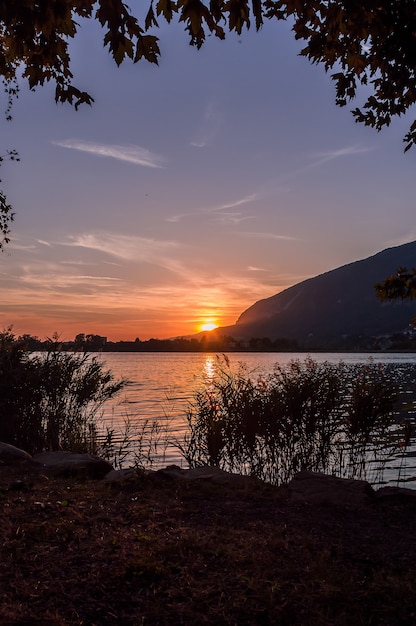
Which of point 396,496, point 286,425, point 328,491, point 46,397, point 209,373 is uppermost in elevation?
point 46,397

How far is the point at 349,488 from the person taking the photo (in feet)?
27.2

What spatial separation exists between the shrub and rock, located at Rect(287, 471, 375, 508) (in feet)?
21.2

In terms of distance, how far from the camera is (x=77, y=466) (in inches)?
379

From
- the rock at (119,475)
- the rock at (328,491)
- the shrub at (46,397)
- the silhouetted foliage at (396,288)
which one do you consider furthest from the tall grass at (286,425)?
the silhouetted foliage at (396,288)

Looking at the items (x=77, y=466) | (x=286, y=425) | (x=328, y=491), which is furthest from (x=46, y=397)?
(x=328, y=491)

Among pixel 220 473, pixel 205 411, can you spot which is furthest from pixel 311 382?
pixel 220 473

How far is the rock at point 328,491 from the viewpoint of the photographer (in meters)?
7.85

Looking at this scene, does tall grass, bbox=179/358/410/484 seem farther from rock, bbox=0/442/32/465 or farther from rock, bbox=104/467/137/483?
rock, bbox=0/442/32/465

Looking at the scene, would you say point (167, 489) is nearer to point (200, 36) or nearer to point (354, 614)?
point (354, 614)

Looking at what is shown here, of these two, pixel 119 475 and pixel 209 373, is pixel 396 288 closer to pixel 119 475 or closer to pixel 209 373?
pixel 119 475

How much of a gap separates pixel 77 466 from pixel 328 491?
4.38 meters

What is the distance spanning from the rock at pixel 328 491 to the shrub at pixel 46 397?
646 cm

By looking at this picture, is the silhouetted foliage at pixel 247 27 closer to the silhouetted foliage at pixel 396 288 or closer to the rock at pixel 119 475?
the silhouetted foliage at pixel 396 288

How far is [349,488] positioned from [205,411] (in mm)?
5161
